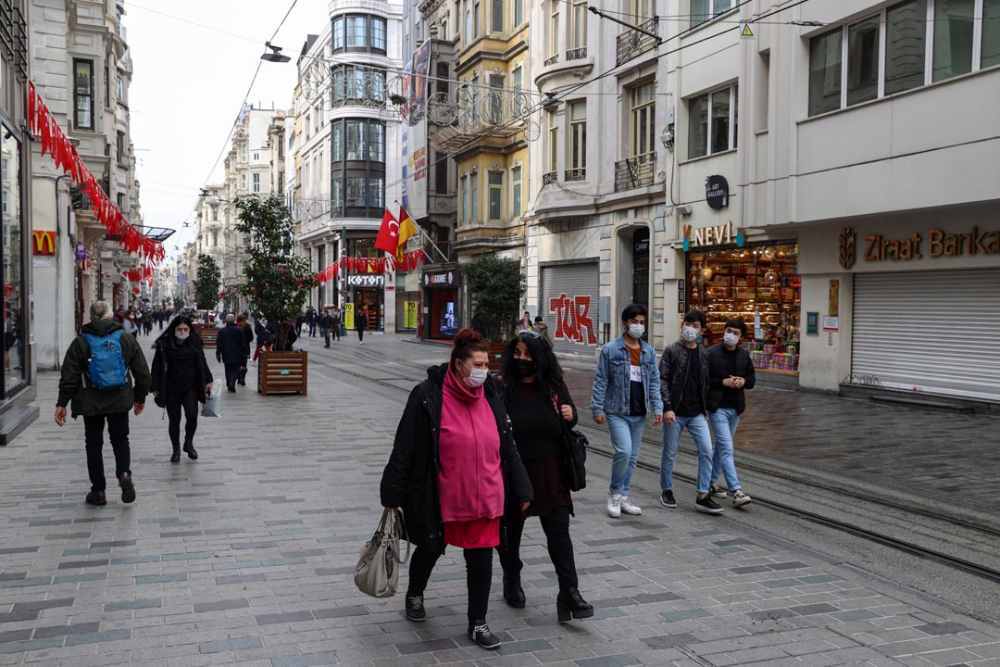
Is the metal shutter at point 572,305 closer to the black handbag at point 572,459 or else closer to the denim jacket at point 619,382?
the denim jacket at point 619,382

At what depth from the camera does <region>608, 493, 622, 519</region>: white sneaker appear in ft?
23.9

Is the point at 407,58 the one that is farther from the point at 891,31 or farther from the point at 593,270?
the point at 891,31

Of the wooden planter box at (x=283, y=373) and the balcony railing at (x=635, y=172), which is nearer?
the wooden planter box at (x=283, y=373)

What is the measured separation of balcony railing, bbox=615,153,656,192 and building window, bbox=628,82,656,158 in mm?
184

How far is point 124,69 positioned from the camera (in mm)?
54000

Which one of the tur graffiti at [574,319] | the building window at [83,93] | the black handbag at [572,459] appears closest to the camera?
the black handbag at [572,459]

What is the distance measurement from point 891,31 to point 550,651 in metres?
14.5

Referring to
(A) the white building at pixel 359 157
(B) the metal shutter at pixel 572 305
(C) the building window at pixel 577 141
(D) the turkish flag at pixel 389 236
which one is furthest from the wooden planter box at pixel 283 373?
(A) the white building at pixel 359 157

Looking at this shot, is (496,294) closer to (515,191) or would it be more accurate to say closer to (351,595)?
(515,191)

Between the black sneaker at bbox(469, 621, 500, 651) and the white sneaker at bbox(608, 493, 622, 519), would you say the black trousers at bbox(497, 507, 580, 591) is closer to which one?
the black sneaker at bbox(469, 621, 500, 651)

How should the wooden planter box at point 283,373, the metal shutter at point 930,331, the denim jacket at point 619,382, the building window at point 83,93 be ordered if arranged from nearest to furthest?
the denim jacket at point 619,382, the metal shutter at point 930,331, the wooden planter box at point 283,373, the building window at point 83,93

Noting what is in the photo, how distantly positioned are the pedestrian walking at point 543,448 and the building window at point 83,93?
27821 mm

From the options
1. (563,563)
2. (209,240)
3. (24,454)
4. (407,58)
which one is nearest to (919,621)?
(563,563)

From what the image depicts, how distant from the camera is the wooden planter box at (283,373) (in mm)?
17062
